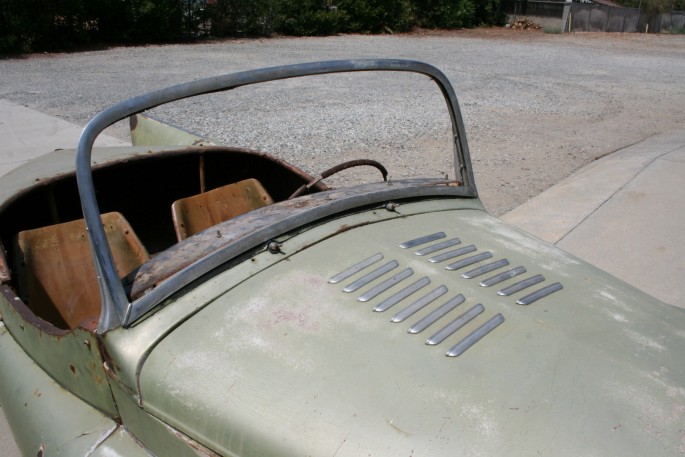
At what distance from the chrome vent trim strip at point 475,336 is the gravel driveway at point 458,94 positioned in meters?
3.60

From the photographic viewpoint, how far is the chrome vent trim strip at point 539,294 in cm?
161

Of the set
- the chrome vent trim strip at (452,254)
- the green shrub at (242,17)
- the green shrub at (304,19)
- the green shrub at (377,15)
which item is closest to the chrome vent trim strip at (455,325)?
the chrome vent trim strip at (452,254)

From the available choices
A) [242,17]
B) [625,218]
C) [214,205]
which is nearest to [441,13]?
[242,17]

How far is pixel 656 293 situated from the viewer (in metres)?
3.67

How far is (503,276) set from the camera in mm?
1728

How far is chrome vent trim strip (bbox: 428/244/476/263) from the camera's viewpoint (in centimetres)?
175

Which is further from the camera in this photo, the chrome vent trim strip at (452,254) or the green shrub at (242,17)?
the green shrub at (242,17)

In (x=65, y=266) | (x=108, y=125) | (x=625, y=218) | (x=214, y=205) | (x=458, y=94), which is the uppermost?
(x=108, y=125)

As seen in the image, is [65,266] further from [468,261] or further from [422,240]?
[468,261]

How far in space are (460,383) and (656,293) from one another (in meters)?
2.85

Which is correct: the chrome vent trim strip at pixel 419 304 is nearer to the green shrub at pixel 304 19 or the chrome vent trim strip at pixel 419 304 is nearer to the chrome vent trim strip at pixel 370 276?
the chrome vent trim strip at pixel 370 276

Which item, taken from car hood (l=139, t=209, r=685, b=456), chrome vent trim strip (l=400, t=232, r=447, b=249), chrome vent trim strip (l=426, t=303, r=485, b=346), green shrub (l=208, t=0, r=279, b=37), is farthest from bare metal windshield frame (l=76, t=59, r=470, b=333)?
green shrub (l=208, t=0, r=279, b=37)

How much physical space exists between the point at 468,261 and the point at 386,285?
0.31 m

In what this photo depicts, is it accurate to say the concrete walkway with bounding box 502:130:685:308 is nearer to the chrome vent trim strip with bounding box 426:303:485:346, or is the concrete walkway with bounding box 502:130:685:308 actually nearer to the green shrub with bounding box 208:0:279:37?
the chrome vent trim strip with bounding box 426:303:485:346
